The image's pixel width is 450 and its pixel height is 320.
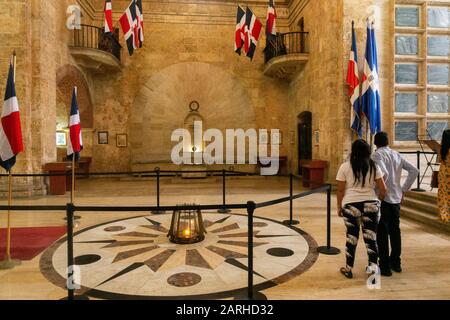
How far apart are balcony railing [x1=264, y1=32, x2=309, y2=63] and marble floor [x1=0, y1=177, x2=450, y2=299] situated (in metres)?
8.02

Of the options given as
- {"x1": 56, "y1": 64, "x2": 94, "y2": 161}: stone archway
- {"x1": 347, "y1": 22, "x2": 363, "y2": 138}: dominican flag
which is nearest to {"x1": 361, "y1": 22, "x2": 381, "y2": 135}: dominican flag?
{"x1": 347, "y1": 22, "x2": 363, "y2": 138}: dominican flag

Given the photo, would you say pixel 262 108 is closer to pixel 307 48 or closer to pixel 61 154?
pixel 307 48

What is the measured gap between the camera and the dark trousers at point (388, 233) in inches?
130

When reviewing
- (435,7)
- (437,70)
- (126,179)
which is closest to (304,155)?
(437,70)

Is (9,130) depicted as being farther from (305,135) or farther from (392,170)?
(305,135)

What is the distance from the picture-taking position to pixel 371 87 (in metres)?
7.62

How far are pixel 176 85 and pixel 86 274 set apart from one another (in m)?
11.4

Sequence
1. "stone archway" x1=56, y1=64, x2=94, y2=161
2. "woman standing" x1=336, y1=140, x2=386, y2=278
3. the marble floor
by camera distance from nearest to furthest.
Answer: the marble floor < "woman standing" x1=336, y1=140, x2=386, y2=278 < "stone archway" x1=56, y1=64, x2=94, y2=161

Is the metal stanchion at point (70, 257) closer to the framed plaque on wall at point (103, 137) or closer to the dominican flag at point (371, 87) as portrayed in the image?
the dominican flag at point (371, 87)

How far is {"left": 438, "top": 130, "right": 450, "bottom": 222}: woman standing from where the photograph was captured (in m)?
4.50

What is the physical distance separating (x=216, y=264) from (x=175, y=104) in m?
11.0

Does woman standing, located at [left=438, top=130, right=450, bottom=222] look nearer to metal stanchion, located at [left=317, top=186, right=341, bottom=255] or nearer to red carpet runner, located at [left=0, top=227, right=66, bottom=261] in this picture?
metal stanchion, located at [left=317, top=186, right=341, bottom=255]

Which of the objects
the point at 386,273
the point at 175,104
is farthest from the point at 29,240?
the point at 175,104

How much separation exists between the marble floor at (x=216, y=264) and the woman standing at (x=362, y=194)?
1.62 feet
